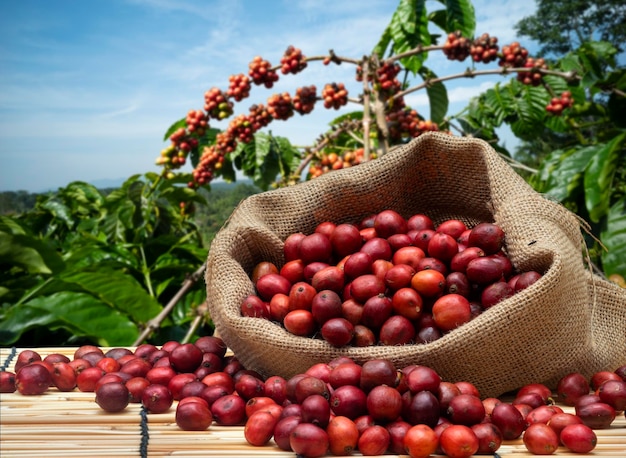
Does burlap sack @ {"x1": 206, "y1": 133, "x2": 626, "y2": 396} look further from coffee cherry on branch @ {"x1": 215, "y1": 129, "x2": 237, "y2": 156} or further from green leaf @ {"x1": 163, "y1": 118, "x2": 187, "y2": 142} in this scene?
green leaf @ {"x1": 163, "y1": 118, "x2": 187, "y2": 142}

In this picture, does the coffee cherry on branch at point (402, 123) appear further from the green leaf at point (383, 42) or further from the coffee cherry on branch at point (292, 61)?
the green leaf at point (383, 42)

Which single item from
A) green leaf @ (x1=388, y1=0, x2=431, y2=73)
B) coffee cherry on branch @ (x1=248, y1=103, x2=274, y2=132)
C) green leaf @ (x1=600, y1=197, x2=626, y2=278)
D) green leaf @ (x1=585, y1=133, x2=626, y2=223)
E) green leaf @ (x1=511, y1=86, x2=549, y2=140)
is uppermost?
green leaf @ (x1=388, y1=0, x2=431, y2=73)

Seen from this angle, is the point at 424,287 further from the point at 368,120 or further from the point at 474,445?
the point at 368,120

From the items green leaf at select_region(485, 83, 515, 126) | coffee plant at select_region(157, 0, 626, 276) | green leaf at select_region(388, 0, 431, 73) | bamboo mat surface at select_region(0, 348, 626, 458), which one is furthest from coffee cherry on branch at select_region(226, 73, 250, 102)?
bamboo mat surface at select_region(0, 348, 626, 458)

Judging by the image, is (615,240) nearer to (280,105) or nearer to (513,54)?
(513,54)

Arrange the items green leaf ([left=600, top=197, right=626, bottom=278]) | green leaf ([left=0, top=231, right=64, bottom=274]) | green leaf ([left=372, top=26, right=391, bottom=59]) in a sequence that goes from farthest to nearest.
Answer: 1. green leaf ([left=372, top=26, right=391, bottom=59])
2. green leaf ([left=600, top=197, right=626, bottom=278])
3. green leaf ([left=0, top=231, right=64, bottom=274])

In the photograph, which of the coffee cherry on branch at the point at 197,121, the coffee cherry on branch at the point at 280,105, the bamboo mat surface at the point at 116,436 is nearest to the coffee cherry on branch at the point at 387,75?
the coffee cherry on branch at the point at 280,105

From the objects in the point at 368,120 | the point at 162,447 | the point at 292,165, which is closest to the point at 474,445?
the point at 162,447

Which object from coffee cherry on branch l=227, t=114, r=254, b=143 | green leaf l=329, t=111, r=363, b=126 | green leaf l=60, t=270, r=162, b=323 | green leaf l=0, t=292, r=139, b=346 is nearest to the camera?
green leaf l=0, t=292, r=139, b=346

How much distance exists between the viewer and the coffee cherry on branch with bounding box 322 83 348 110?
365 cm

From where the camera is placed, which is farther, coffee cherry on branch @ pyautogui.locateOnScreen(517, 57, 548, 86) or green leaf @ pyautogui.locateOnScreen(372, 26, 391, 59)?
green leaf @ pyautogui.locateOnScreen(372, 26, 391, 59)

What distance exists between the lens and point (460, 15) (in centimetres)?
392

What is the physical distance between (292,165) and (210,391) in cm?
324

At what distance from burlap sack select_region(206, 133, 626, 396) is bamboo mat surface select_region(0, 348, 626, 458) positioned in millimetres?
249
